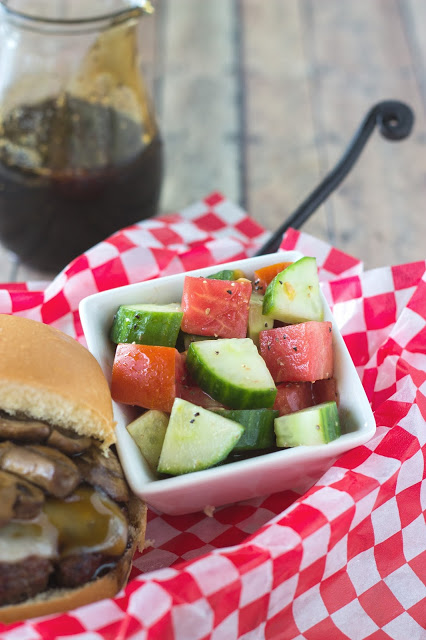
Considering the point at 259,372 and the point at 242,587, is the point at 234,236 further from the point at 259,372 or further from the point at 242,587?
the point at 242,587

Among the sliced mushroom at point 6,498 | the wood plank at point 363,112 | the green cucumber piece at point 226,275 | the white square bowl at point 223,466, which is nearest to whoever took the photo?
the sliced mushroom at point 6,498

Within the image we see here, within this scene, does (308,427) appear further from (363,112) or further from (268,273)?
(363,112)

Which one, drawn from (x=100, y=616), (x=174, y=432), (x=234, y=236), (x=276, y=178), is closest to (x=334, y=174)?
(x=234, y=236)

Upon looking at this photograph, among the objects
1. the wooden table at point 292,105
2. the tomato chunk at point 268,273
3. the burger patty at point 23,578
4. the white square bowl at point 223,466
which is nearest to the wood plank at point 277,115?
the wooden table at point 292,105

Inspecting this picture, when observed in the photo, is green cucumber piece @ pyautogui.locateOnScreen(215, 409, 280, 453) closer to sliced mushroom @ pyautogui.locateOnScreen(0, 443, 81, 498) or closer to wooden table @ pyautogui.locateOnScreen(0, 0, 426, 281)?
sliced mushroom @ pyautogui.locateOnScreen(0, 443, 81, 498)

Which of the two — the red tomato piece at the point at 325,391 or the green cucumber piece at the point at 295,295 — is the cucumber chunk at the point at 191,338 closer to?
the green cucumber piece at the point at 295,295
